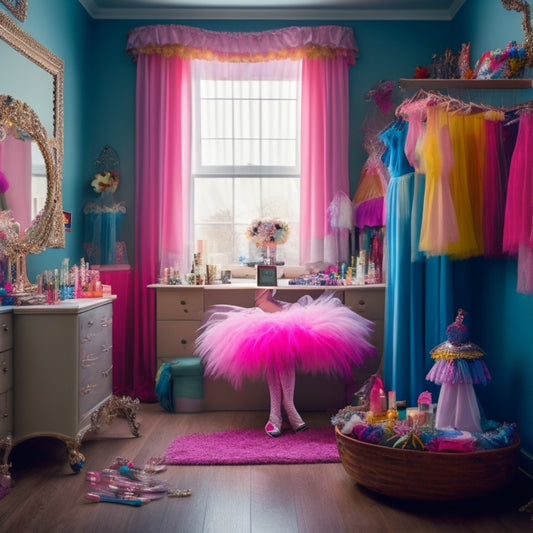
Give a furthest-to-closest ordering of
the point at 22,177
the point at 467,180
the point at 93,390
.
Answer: the point at 22,177 → the point at 93,390 → the point at 467,180

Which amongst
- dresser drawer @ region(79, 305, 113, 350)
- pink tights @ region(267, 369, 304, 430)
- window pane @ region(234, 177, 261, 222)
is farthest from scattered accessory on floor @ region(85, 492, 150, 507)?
window pane @ region(234, 177, 261, 222)

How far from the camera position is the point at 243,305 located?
15.3 feet

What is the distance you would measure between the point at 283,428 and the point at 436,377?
1.29 meters


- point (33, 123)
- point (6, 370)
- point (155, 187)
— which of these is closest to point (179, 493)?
point (6, 370)

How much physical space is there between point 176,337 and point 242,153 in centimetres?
159

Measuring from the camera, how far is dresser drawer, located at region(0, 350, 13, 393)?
3.15 metres

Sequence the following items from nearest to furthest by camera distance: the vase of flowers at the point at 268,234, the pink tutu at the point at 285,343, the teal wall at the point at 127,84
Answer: the pink tutu at the point at 285,343 < the vase of flowers at the point at 268,234 < the teal wall at the point at 127,84

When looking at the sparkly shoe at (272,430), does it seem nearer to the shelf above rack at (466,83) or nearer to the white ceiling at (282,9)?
the shelf above rack at (466,83)

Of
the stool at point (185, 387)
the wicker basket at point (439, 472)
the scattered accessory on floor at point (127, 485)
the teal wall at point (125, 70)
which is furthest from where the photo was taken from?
the stool at point (185, 387)

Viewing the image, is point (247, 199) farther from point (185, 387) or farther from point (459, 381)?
point (459, 381)

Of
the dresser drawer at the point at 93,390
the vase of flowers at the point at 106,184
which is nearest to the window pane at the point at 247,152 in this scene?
the vase of flowers at the point at 106,184

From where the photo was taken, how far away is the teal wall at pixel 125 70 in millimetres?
3979

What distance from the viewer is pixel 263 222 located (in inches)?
195

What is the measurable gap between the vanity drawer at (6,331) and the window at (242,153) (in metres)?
2.16
